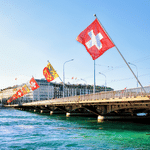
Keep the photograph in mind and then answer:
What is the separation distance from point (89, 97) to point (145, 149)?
2659cm

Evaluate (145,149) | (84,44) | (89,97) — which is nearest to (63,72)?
(89,97)

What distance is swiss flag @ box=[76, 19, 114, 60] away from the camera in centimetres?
2190

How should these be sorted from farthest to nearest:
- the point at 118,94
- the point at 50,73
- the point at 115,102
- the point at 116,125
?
the point at 50,73 → the point at 116,125 → the point at 115,102 → the point at 118,94

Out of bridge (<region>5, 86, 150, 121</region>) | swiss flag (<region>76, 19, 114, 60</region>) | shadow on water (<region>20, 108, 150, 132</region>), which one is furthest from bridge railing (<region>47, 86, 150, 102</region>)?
swiss flag (<region>76, 19, 114, 60</region>)

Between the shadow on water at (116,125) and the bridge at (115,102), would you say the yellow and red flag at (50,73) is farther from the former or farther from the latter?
the shadow on water at (116,125)

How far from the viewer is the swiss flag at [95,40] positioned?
21897 millimetres

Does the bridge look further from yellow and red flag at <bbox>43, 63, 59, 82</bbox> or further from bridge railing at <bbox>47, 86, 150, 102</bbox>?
yellow and red flag at <bbox>43, 63, 59, 82</bbox>

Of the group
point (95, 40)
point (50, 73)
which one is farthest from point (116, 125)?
point (95, 40)

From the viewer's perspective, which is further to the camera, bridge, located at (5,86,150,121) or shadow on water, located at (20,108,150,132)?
shadow on water, located at (20,108,150,132)

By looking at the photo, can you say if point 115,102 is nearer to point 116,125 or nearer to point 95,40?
point 116,125

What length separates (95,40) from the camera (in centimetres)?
2255

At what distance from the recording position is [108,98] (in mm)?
38031

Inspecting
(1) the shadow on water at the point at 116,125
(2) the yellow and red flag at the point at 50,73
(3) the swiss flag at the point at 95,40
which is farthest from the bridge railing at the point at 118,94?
(3) the swiss flag at the point at 95,40

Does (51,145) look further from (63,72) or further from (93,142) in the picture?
(63,72)
